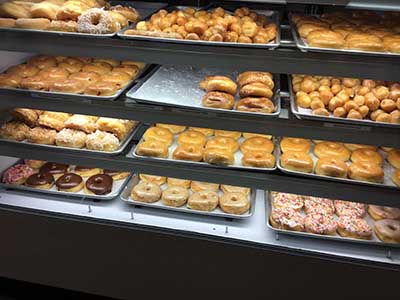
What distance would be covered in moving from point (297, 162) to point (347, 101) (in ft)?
1.26

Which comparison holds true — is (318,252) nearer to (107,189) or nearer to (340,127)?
(340,127)

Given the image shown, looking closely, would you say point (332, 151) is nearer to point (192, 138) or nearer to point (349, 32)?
point (349, 32)

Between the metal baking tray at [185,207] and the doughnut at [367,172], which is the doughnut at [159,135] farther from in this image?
the doughnut at [367,172]

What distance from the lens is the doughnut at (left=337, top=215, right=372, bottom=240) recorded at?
214cm

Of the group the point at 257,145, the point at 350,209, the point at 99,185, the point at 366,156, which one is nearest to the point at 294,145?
A: the point at 257,145

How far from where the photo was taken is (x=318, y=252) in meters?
2.12

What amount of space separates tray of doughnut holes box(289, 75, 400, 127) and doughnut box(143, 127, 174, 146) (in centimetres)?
75

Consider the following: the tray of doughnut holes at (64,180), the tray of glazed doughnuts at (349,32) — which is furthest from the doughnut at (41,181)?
the tray of glazed doughnuts at (349,32)

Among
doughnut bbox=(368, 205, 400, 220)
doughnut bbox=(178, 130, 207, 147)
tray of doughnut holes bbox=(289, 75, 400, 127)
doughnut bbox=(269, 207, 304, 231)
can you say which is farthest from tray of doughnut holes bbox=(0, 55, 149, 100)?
doughnut bbox=(368, 205, 400, 220)

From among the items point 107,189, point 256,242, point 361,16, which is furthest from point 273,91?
point 107,189

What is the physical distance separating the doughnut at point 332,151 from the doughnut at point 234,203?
48cm

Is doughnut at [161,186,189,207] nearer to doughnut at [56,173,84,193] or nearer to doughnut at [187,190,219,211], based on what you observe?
doughnut at [187,190,219,211]

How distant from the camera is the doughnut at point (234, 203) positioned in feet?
7.52

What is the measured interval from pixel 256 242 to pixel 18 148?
1387mm
